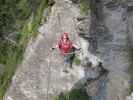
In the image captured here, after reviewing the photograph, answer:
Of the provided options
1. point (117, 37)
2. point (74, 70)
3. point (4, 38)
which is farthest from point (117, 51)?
point (4, 38)

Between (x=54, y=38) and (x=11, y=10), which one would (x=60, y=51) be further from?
(x=11, y=10)

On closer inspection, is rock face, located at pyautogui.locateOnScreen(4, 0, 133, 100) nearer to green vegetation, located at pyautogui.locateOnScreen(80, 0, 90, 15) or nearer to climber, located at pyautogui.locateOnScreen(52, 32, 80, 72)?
green vegetation, located at pyautogui.locateOnScreen(80, 0, 90, 15)

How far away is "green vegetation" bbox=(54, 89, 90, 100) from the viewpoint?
63.2ft

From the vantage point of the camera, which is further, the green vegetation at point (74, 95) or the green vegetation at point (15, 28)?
the green vegetation at point (15, 28)

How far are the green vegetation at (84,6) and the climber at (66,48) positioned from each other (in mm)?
1776

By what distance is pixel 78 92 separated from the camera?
1944 cm

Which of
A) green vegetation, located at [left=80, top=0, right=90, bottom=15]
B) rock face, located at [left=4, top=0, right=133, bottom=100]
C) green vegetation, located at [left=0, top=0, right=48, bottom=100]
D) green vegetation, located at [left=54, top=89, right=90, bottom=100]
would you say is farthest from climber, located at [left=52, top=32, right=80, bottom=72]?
green vegetation, located at [left=0, top=0, right=48, bottom=100]

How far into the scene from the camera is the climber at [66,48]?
18.8 m

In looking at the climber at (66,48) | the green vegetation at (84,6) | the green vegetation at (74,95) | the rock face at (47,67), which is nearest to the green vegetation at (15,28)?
the rock face at (47,67)

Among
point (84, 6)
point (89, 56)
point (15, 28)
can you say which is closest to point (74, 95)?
point (89, 56)

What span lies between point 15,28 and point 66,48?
7311 mm

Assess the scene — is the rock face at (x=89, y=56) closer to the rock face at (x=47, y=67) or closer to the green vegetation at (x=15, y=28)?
the rock face at (x=47, y=67)

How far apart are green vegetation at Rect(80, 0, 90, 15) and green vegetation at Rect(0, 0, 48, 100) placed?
1950mm

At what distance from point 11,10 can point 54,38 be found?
18.7 feet
